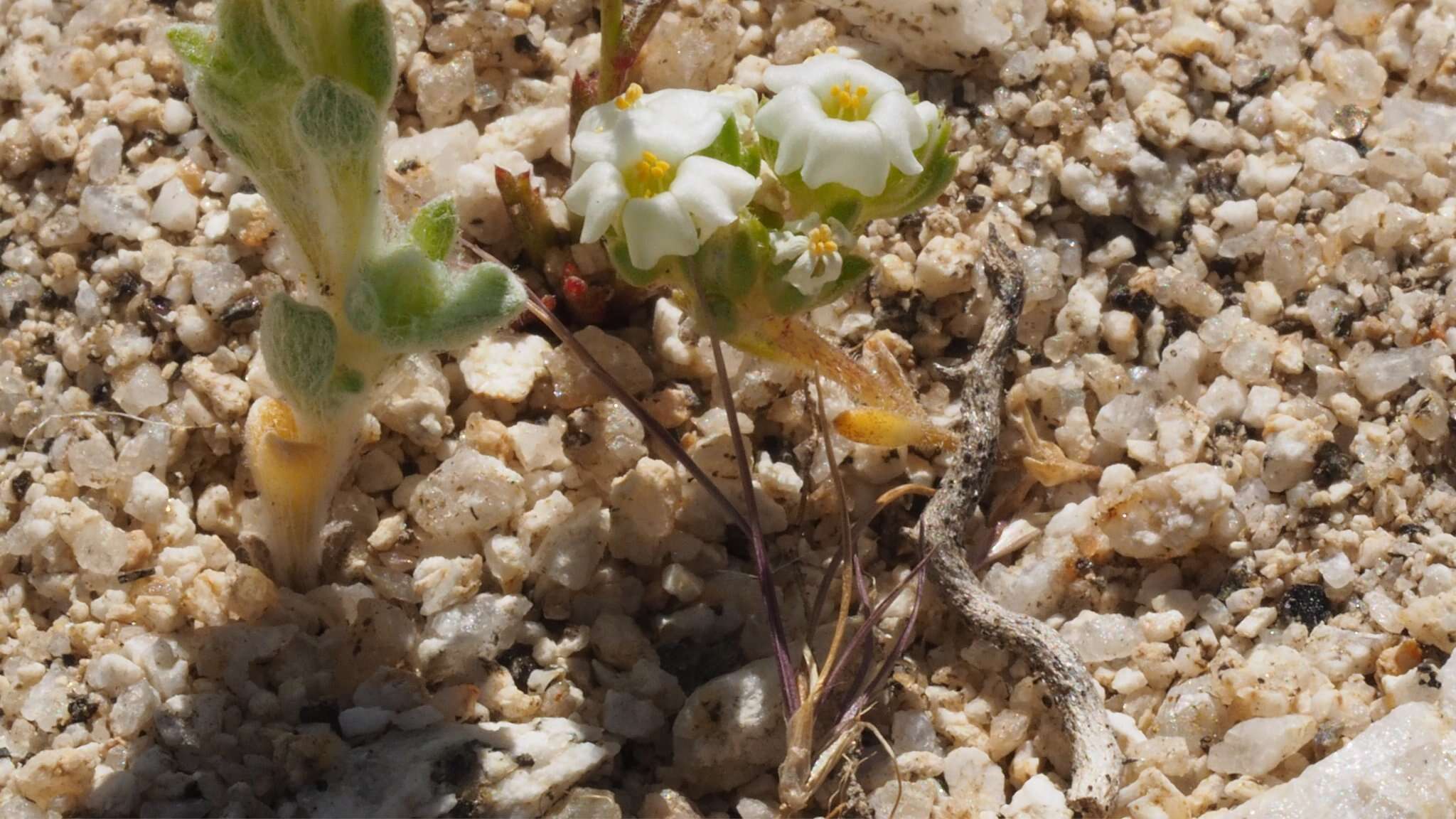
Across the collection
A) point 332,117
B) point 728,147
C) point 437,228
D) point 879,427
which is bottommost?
point 879,427

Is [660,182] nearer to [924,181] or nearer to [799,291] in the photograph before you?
[799,291]

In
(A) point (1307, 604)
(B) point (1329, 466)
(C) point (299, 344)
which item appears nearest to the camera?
(C) point (299, 344)

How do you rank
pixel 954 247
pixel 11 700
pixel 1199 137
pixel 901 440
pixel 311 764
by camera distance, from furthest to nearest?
pixel 1199 137 < pixel 954 247 < pixel 901 440 < pixel 11 700 < pixel 311 764

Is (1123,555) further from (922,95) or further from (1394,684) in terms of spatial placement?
(922,95)

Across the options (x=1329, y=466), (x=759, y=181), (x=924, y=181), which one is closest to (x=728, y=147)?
(x=759, y=181)

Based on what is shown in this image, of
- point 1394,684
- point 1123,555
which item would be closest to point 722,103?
point 1123,555
